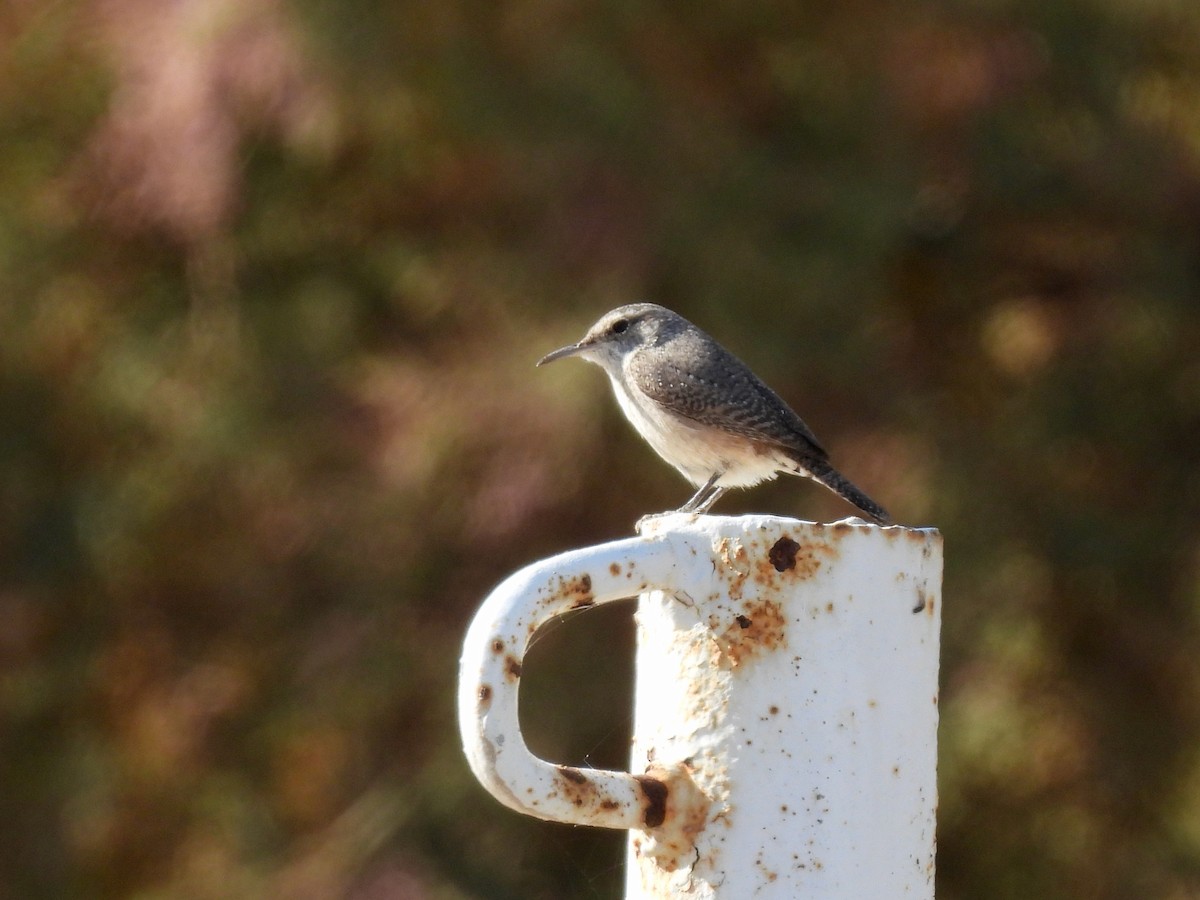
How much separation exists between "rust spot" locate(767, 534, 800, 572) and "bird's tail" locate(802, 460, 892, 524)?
1.49 metres

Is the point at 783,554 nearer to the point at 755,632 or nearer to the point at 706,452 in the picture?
the point at 755,632

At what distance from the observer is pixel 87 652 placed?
811cm

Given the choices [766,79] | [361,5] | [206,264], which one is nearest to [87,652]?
[206,264]

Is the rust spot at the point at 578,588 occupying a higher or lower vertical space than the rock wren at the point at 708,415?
lower

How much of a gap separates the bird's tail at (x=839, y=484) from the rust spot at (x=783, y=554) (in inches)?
58.8

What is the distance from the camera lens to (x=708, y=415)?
14.2 feet

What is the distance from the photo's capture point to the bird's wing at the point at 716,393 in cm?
420

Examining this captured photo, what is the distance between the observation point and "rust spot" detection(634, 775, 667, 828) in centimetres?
197

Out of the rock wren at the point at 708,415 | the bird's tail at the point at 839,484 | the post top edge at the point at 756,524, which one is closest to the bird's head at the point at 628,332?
the rock wren at the point at 708,415

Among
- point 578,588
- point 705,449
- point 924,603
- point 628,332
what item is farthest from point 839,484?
point 578,588

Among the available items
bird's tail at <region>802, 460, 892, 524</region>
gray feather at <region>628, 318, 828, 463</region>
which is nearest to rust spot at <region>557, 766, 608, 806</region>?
bird's tail at <region>802, 460, 892, 524</region>

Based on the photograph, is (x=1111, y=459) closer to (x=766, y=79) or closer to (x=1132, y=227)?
(x=1132, y=227)

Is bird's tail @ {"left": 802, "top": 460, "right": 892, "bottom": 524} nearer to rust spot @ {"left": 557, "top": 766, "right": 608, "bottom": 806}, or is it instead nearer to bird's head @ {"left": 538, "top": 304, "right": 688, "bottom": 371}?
bird's head @ {"left": 538, "top": 304, "right": 688, "bottom": 371}

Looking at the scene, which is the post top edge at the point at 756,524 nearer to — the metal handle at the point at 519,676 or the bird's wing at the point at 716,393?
the metal handle at the point at 519,676
